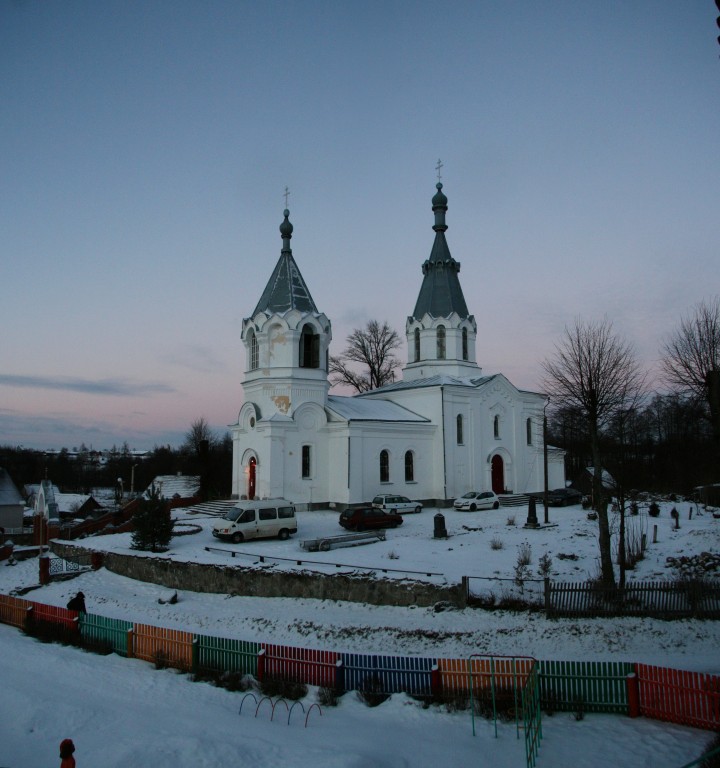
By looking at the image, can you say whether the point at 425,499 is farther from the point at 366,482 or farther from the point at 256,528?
the point at 256,528

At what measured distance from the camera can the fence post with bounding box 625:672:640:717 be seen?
34.5 feet

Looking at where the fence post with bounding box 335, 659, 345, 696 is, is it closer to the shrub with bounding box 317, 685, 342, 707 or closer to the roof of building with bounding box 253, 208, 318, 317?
the shrub with bounding box 317, 685, 342, 707

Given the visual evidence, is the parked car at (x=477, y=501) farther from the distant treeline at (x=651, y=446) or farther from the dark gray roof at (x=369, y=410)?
the dark gray roof at (x=369, y=410)

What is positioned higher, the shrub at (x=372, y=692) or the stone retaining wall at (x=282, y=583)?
the stone retaining wall at (x=282, y=583)

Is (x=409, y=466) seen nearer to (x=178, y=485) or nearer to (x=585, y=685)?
(x=178, y=485)

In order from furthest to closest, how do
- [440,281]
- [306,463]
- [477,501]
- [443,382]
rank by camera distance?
[440,281]
[443,382]
[477,501]
[306,463]

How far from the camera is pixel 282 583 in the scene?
18750 mm

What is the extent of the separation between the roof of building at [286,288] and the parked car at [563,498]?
1575 centimetres

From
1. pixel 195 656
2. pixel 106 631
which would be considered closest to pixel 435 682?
pixel 195 656

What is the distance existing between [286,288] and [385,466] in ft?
33.8

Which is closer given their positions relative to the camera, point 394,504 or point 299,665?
point 299,665

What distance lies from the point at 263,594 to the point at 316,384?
14.1 m

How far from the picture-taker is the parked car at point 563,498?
33.6 meters

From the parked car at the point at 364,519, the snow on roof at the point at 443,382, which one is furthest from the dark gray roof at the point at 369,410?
the parked car at the point at 364,519
